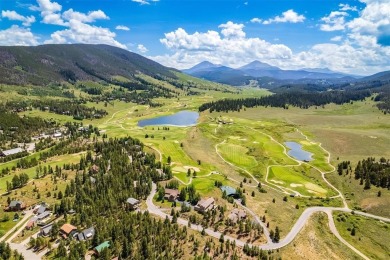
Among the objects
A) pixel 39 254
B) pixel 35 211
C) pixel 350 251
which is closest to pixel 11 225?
pixel 35 211

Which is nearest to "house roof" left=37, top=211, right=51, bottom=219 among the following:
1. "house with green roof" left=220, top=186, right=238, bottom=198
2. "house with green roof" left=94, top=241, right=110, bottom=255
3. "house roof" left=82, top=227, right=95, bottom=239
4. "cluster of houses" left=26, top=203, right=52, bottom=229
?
"cluster of houses" left=26, top=203, right=52, bottom=229

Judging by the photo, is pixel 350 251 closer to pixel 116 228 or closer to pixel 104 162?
pixel 116 228

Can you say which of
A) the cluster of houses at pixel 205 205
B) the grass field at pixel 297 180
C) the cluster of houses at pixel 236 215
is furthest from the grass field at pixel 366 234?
the cluster of houses at pixel 205 205

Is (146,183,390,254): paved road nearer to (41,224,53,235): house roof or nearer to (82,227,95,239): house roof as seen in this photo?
(82,227,95,239): house roof

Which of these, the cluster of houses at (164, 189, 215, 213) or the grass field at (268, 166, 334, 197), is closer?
the cluster of houses at (164, 189, 215, 213)

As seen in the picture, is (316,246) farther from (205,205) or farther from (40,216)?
(40,216)

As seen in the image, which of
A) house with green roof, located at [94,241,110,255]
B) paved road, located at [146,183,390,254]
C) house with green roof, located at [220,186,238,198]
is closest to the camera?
house with green roof, located at [94,241,110,255]

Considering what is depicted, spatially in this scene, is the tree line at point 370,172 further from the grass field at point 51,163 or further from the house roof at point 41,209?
the grass field at point 51,163

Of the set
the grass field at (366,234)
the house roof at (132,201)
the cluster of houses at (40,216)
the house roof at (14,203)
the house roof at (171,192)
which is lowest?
the grass field at (366,234)

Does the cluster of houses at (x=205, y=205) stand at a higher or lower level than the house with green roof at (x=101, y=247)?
higher
